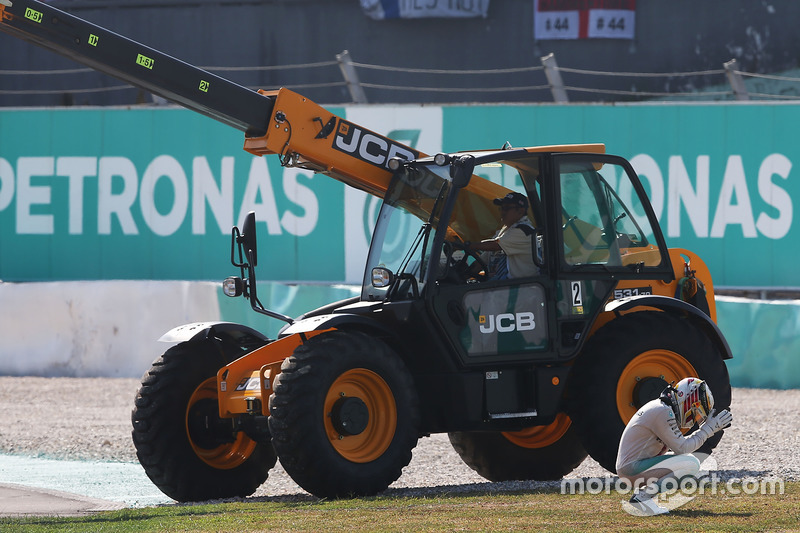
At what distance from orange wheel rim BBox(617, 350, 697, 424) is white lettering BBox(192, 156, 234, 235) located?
10931mm

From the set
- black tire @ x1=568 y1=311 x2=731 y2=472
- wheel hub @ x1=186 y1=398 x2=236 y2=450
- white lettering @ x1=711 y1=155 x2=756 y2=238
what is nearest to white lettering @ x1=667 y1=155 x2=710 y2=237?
white lettering @ x1=711 y1=155 x2=756 y2=238

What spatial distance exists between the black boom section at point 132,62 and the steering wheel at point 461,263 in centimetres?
173

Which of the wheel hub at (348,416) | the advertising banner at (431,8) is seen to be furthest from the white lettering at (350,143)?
the advertising banner at (431,8)

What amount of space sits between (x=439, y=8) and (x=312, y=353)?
60.9 feet

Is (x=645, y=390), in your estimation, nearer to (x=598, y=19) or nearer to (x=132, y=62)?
(x=132, y=62)

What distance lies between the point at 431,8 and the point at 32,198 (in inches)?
385

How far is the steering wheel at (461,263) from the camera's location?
9188mm

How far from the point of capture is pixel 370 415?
8.88 m

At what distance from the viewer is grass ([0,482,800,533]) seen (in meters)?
7.32

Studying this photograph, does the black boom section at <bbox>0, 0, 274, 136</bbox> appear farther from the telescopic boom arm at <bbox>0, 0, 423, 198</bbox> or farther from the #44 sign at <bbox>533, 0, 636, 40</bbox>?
the #44 sign at <bbox>533, 0, 636, 40</bbox>

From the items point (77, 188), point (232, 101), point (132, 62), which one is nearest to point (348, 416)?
point (232, 101)

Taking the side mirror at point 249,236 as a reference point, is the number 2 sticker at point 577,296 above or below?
below

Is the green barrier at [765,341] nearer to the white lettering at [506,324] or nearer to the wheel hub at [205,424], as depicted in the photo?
the white lettering at [506,324]

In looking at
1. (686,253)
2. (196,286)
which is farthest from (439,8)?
(686,253)
